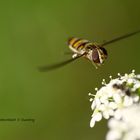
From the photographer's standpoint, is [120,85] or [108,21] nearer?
[120,85]

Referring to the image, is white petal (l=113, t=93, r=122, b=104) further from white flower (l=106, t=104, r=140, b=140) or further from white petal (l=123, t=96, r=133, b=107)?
white flower (l=106, t=104, r=140, b=140)

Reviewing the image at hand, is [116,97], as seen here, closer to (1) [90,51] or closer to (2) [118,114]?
(2) [118,114]

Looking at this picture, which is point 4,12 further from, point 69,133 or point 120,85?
point 120,85

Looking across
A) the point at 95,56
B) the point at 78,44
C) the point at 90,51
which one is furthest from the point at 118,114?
the point at 78,44

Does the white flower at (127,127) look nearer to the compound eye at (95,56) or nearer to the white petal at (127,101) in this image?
the white petal at (127,101)

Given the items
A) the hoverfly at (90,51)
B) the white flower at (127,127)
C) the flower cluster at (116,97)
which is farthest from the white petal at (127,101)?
the hoverfly at (90,51)

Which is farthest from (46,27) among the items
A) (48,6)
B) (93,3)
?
(93,3)

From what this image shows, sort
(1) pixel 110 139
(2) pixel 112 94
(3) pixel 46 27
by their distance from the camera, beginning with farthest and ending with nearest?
(3) pixel 46 27, (2) pixel 112 94, (1) pixel 110 139
